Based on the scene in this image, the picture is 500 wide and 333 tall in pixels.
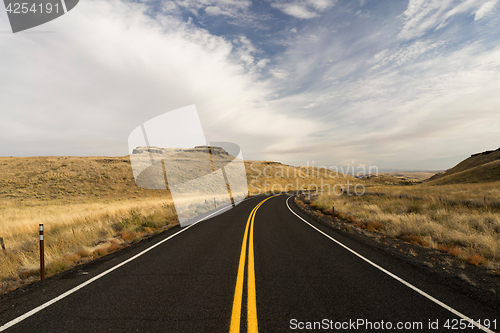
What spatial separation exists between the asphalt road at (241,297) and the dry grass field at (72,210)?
5.87 feet

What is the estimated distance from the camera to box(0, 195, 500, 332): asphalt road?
3.39m

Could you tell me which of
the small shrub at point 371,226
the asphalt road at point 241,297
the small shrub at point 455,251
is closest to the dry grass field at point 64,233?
the asphalt road at point 241,297

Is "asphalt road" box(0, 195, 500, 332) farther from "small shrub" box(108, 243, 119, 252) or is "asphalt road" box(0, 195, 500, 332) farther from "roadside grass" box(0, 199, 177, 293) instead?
"small shrub" box(108, 243, 119, 252)

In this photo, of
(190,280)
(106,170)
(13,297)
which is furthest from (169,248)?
(106,170)

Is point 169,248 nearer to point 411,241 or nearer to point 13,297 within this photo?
point 13,297

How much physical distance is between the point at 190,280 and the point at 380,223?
38.2ft

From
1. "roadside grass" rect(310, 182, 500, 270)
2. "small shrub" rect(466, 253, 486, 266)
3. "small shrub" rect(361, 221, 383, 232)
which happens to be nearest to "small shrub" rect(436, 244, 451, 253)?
"roadside grass" rect(310, 182, 500, 270)

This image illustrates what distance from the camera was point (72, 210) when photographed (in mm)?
19984

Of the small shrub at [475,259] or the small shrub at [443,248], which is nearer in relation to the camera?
the small shrub at [475,259]

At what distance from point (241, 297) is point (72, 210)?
22.8 m

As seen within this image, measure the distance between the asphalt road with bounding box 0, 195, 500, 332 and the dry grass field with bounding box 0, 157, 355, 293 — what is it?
5.87 feet

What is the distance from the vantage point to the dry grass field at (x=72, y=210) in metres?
6.87

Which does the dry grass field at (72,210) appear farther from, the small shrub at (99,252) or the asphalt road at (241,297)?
the asphalt road at (241,297)

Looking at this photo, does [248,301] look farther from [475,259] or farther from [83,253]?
[475,259]
